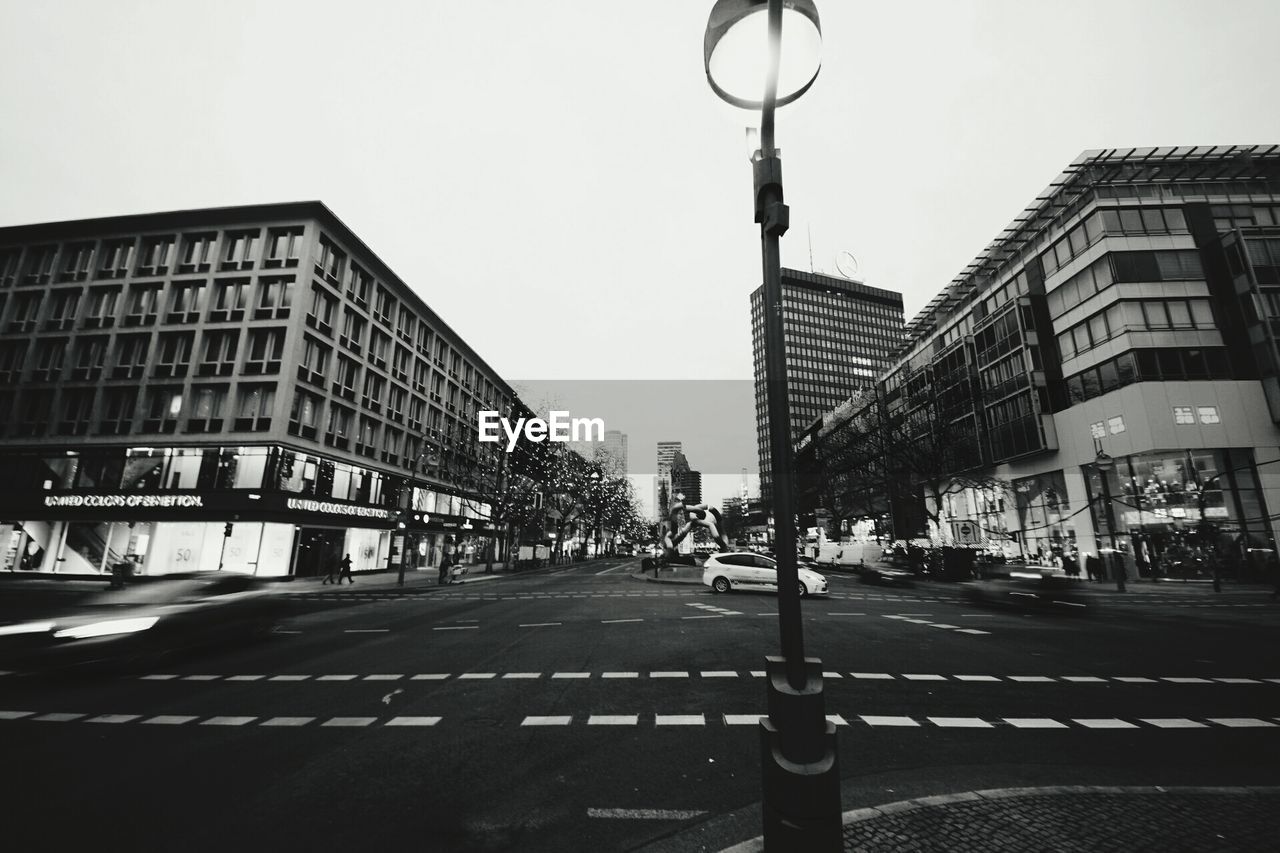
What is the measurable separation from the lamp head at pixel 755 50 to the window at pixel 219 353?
38365 millimetres

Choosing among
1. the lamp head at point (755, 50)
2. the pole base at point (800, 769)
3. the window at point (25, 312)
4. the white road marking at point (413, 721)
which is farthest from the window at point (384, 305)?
the pole base at point (800, 769)

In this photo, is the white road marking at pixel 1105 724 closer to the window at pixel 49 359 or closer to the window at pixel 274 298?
the window at pixel 274 298

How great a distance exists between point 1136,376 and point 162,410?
188 ft

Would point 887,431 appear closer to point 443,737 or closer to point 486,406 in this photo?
point 443,737

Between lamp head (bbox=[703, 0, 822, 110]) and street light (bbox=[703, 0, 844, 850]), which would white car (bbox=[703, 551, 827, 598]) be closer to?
street light (bbox=[703, 0, 844, 850])

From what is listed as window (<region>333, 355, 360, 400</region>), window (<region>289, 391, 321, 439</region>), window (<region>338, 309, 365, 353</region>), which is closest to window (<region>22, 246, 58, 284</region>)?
window (<region>338, 309, 365, 353</region>)

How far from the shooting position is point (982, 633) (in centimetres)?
1235

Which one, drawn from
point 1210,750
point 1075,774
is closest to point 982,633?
point 1210,750

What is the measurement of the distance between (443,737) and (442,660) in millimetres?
4164

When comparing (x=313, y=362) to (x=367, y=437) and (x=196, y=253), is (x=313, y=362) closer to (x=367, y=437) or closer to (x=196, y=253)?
(x=367, y=437)

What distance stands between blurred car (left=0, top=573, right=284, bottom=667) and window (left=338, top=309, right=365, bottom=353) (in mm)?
30617

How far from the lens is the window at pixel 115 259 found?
35.4 metres

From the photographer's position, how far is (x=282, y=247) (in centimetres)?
3434

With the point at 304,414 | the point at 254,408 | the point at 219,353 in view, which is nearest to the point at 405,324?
the point at 219,353
